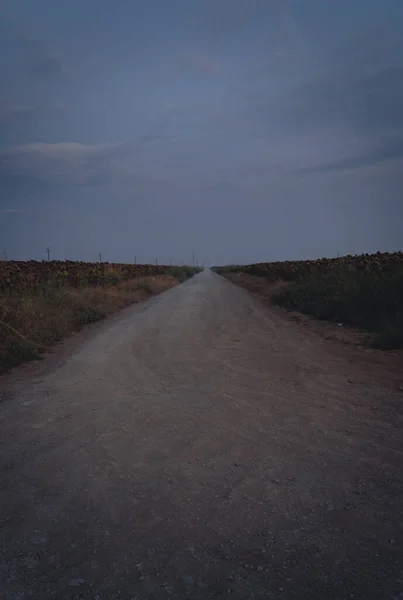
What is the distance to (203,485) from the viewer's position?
3639 millimetres

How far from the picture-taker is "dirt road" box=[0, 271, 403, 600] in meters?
2.59

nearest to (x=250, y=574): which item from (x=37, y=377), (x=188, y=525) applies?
(x=188, y=525)

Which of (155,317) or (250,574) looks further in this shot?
(155,317)

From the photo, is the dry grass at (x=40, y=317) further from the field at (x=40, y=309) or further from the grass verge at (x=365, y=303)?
the grass verge at (x=365, y=303)

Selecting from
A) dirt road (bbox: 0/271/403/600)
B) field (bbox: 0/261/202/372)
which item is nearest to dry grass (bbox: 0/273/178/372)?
field (bbox: 0/261/202/372)

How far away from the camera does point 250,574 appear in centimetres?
261

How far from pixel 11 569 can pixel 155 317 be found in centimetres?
1237

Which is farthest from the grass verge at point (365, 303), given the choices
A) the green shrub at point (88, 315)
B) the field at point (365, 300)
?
the green shrub at point (88, 315)

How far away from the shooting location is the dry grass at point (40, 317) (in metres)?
9.20

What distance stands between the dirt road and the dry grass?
2066 mm

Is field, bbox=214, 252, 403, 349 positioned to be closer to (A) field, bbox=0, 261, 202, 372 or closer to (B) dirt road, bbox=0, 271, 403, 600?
(B) dirt road, bbox=0, 271, 403, 600

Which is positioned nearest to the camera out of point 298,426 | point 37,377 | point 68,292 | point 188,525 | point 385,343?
point 188,525

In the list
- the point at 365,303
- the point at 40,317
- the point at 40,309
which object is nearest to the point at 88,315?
the point at 40,309

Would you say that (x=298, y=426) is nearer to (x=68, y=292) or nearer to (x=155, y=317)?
(x=155, y=317)
